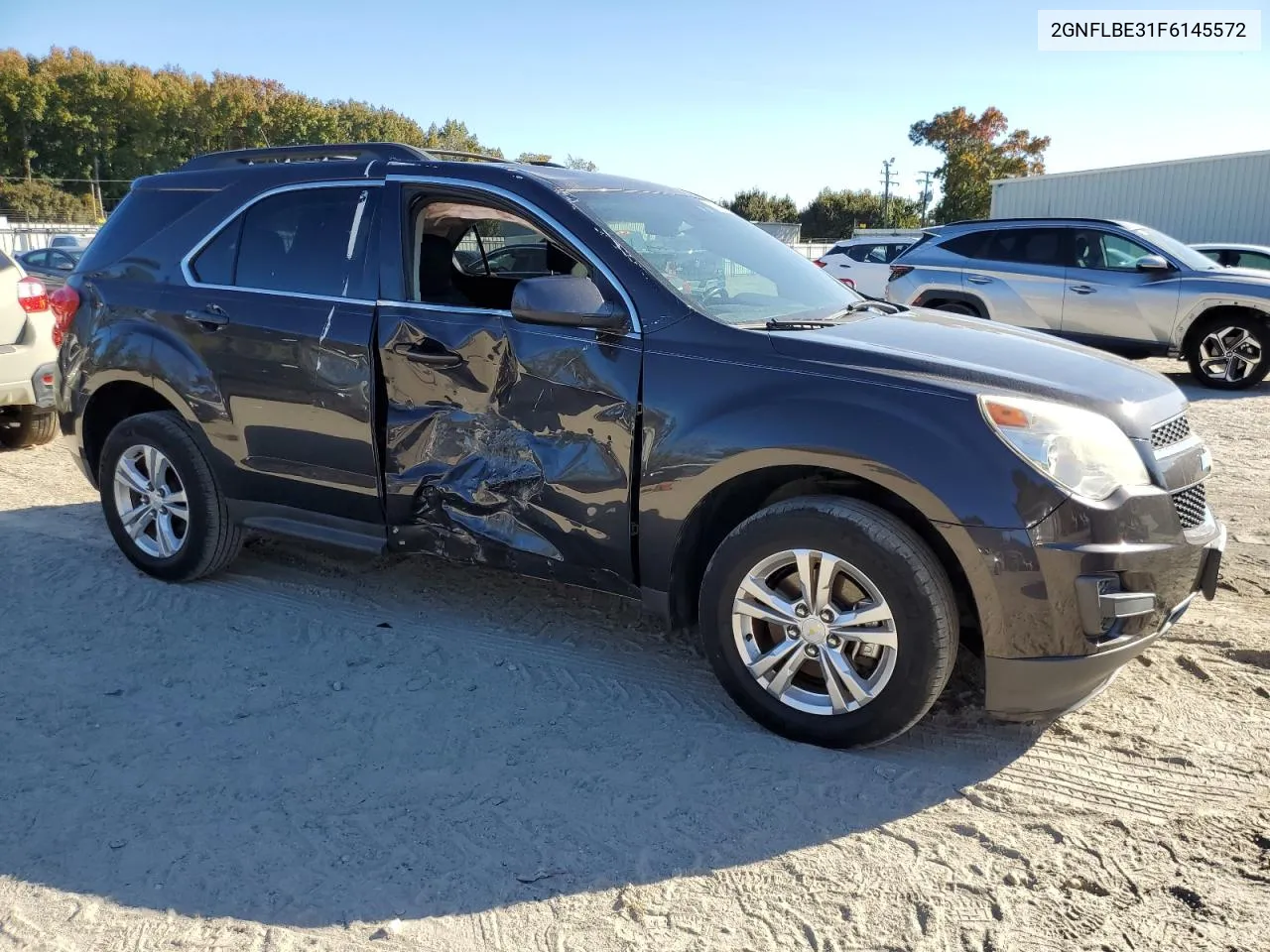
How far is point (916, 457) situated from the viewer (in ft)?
10.0

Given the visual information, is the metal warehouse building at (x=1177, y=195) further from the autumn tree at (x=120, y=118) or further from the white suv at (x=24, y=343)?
the autumn tree at (x=120, y=118)

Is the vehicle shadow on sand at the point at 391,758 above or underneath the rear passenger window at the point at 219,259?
underneath

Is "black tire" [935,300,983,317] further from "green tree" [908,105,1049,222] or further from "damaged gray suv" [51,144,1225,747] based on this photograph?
"green tree" [908,105,1049,222]

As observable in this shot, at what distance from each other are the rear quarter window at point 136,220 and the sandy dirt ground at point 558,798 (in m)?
1.71

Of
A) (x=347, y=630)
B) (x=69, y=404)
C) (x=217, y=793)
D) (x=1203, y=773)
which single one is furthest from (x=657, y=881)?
(x=69, y=404)

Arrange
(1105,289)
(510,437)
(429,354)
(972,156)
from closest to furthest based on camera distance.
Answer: (510,437)
(429,354)
(1105,289)
(972,156)

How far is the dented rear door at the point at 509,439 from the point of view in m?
3.62

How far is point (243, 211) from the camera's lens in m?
4.55

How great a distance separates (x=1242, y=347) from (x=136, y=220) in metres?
10.4

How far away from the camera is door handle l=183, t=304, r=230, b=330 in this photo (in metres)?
4.44

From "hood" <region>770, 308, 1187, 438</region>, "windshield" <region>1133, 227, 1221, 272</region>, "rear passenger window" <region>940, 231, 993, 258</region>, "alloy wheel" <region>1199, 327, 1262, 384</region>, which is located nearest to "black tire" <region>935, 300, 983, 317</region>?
"rear passenger window" <region>940, 231, 993, 258</region>

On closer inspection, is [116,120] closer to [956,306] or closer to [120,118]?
[120,118]

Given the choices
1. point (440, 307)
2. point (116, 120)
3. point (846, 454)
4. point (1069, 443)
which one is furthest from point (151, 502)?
point (116, 120)

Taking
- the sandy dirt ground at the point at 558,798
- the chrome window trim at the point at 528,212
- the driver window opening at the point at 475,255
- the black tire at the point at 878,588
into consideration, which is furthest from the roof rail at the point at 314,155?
the black tire at the point at 878,588
